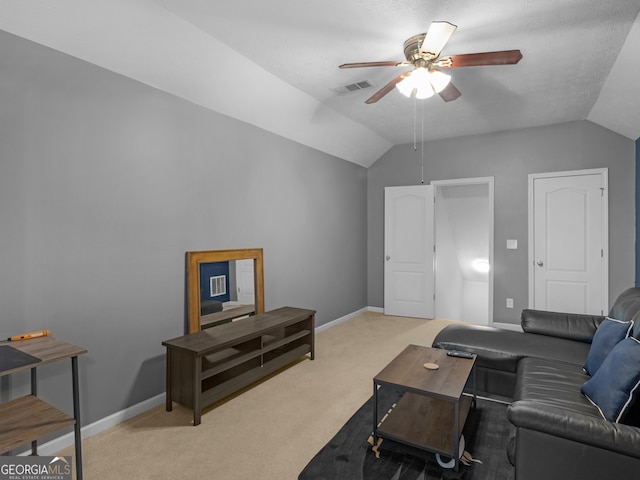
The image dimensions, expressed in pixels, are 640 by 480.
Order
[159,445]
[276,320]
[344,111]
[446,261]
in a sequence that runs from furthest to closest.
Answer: [446,261] < [344,111] < [276,320] < [159,445]

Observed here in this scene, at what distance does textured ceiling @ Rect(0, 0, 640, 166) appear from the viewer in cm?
227

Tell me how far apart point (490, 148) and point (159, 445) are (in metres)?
5.25

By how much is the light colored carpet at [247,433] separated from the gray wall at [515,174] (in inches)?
103

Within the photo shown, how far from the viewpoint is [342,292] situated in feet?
18.1

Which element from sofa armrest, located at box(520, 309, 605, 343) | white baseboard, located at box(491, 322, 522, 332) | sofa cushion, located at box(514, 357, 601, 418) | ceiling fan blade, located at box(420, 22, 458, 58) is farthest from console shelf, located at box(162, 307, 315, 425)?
white baseboard, located at box(491, 322, 522, 332)

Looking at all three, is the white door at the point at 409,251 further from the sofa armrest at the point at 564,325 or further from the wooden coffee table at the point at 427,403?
the wooden coffee table at the point at 427,403

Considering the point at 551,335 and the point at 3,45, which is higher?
the point at 3,45

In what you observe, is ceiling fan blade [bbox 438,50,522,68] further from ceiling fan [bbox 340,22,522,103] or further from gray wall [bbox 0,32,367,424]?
gray wall [bbox 0,32,367,424]

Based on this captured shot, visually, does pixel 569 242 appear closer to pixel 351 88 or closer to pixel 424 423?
pixel 351 88

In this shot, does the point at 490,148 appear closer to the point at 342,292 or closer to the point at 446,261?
the point at 446,261

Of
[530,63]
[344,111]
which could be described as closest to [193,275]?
[344,111]

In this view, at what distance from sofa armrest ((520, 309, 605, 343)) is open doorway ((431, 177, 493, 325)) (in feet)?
9.44

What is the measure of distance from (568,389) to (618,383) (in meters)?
0.47

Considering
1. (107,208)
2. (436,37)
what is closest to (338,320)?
(107,208)
